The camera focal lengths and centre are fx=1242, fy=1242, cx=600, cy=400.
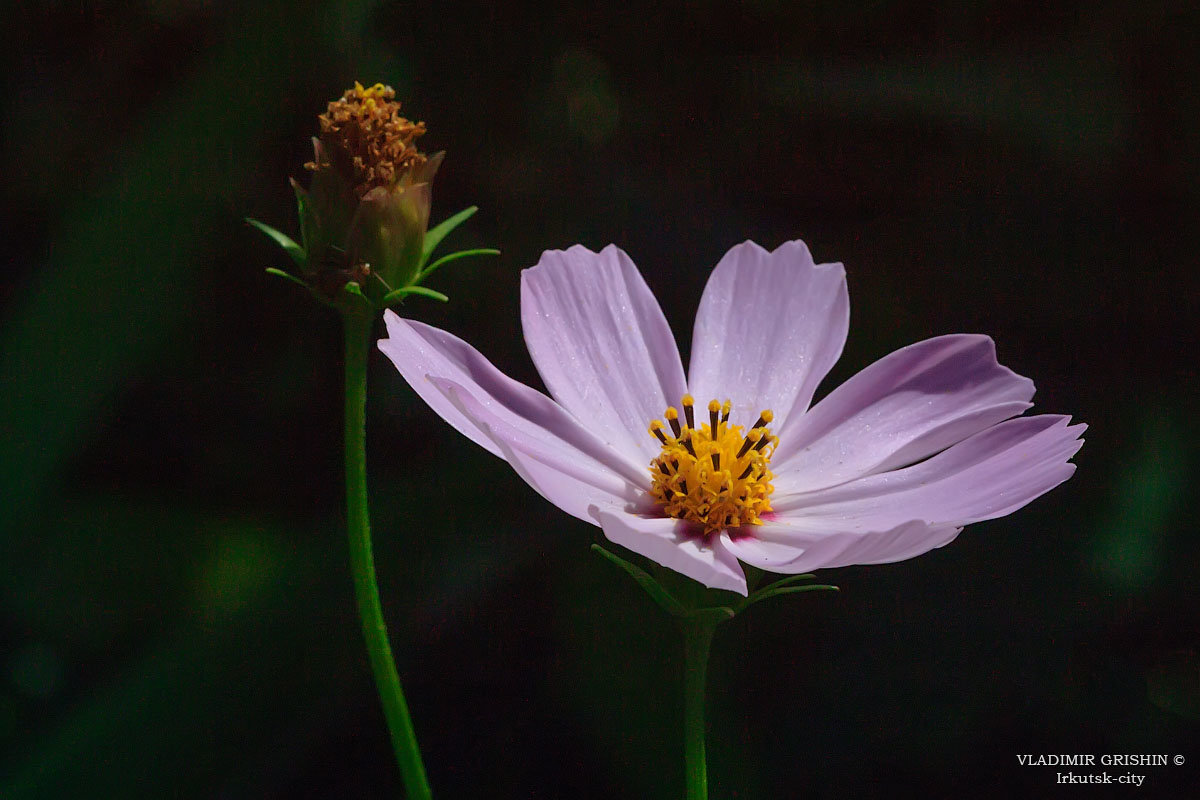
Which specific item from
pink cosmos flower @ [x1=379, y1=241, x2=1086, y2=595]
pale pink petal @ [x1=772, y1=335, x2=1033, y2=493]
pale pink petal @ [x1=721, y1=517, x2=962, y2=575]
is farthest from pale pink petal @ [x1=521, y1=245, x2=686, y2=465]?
pale pink petal @ [x1=721, y1=517, x2=962, y2=575]

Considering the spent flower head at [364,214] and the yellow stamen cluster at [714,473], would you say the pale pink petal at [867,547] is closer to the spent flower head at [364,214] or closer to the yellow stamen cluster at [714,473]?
the yellow stamen cluster at [714,473]

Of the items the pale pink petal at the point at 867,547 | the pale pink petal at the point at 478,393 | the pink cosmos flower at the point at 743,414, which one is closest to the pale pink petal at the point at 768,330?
the pink cosmos flower at the point at 743,414

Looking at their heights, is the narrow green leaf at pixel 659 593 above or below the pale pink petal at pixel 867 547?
below

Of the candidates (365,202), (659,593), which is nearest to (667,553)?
(659,593)

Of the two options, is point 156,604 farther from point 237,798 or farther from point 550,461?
point 550,461

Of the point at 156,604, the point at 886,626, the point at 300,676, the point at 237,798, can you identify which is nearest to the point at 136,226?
the point at 156,604

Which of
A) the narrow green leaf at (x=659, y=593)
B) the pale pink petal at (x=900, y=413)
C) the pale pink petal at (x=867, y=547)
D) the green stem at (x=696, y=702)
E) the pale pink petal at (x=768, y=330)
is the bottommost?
the green stem at (x=696, y=702)

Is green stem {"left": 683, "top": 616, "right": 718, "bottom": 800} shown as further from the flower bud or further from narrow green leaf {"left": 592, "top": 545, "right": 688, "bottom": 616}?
the flower bud
